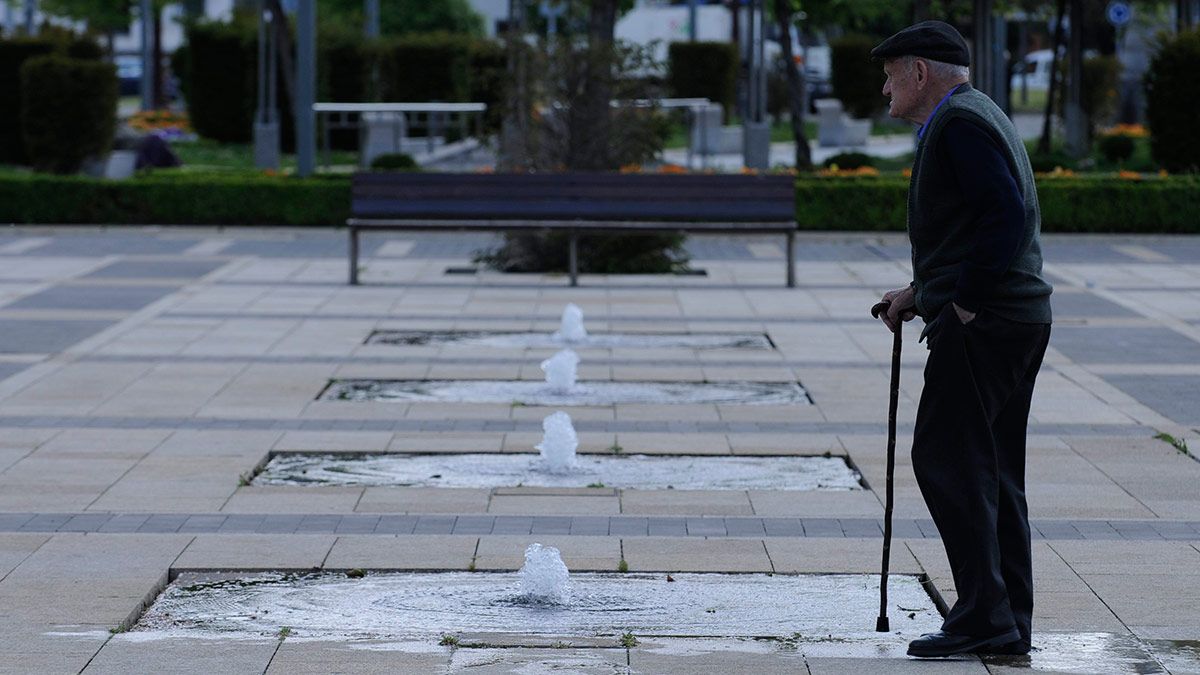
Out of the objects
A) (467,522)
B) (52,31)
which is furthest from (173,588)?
(52,31)

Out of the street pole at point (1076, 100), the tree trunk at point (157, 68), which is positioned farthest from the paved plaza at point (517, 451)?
the tree trunk at point (157, 68)

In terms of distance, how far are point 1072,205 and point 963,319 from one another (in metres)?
14.8

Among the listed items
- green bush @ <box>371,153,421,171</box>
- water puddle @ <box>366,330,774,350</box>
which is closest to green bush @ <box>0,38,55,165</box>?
green bush @ <box>371,153,421,171</box>

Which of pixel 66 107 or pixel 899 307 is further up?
pixel 66 107

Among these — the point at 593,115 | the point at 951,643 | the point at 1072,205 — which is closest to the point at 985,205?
the point at 951,643

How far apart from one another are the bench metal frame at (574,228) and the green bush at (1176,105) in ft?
31.1

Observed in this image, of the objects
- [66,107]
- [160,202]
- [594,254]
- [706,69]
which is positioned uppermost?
[706,69]

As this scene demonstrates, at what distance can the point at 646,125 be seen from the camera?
648 inches

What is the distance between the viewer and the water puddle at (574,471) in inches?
307

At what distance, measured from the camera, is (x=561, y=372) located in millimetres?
10086

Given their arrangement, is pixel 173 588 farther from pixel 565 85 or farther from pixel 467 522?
pixel 565 85

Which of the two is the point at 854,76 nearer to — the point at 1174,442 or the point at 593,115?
the point at 593,115

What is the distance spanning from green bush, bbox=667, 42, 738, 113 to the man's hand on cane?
3747 centimetres

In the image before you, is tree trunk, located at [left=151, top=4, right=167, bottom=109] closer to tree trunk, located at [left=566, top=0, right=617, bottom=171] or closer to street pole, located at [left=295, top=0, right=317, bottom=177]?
street pole, located at [left=295, top=0, right=317, bottom=177]
